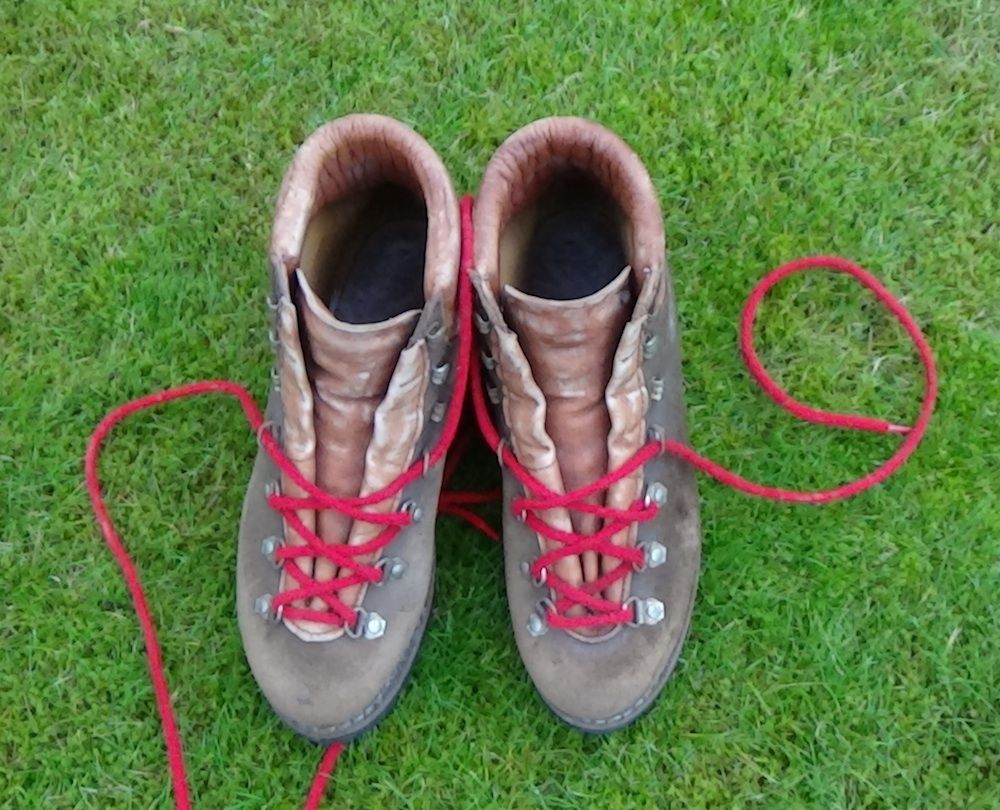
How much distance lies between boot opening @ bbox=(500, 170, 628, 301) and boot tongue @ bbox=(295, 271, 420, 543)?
0.56 feet

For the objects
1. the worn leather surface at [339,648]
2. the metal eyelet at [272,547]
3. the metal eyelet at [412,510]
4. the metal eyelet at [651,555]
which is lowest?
the worn leather surface at [339,648]

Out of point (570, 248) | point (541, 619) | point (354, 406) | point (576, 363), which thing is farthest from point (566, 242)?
point (541, 619)

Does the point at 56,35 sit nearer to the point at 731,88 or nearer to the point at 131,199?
the point at 131,199

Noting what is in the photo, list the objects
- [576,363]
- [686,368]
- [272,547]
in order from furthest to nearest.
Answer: [686,368] → [272,547] → [576,363]

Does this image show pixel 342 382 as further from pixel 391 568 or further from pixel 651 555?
pixel 651 555

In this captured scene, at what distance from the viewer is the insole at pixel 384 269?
1.18 meters

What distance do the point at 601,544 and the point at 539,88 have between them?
0.62 metres

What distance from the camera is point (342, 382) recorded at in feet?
3.39

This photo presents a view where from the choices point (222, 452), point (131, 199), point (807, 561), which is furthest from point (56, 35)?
point (807, 561)

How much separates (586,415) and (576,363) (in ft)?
0.22

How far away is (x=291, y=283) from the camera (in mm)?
1027

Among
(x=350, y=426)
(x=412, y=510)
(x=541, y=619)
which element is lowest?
(x=541, y=619)

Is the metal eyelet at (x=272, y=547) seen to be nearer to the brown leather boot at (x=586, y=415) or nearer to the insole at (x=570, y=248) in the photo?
the brown leather boot at (x=586, y=415)

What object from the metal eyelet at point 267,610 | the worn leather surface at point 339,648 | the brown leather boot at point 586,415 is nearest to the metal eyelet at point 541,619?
the brown leather boot at point 586,415
